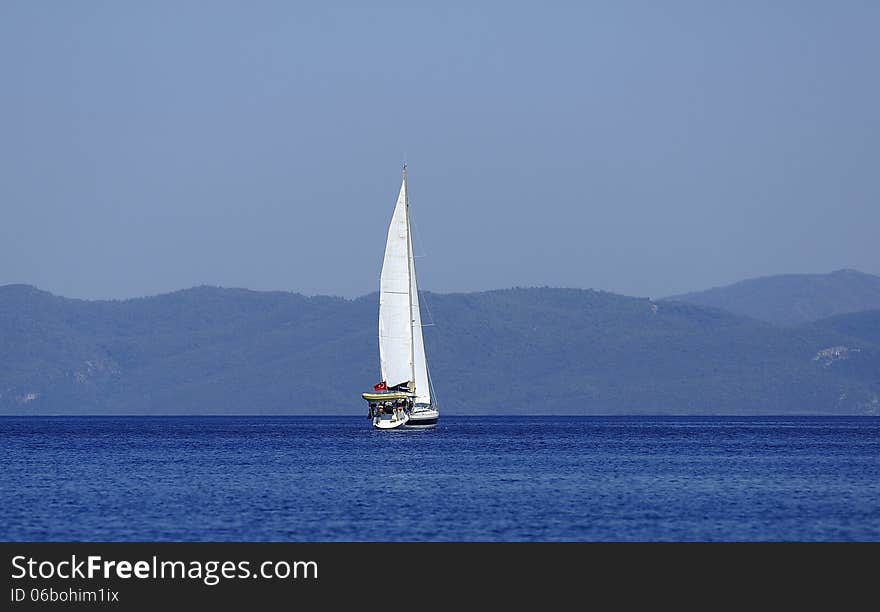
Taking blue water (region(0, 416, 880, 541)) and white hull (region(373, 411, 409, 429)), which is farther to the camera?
white hull (region(373, 411, 409, 429))

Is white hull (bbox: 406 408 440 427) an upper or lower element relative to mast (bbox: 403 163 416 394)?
lower

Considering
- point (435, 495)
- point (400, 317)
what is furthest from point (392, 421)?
point (435, 495)

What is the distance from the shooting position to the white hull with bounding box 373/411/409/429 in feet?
393

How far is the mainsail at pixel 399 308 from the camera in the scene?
114m

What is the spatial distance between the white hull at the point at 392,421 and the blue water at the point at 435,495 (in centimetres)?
1050

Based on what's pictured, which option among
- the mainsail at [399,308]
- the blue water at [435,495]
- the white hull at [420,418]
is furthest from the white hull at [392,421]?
the blue water at [435,495]

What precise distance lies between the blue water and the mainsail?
7838mm

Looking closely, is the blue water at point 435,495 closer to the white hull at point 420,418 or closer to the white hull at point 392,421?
the white hull at point 420,418

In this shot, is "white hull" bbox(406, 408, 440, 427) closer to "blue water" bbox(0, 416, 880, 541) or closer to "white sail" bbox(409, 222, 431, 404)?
"white sail" bbox(409, 222, 431, 404)

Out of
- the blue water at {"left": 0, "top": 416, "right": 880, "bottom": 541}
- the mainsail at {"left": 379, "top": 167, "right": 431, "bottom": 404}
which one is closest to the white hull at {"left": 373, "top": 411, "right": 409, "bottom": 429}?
the mainsail at {"left": 379, "top": 167, "right": 431, "bottom": 404}

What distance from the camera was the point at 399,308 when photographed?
114500mm
